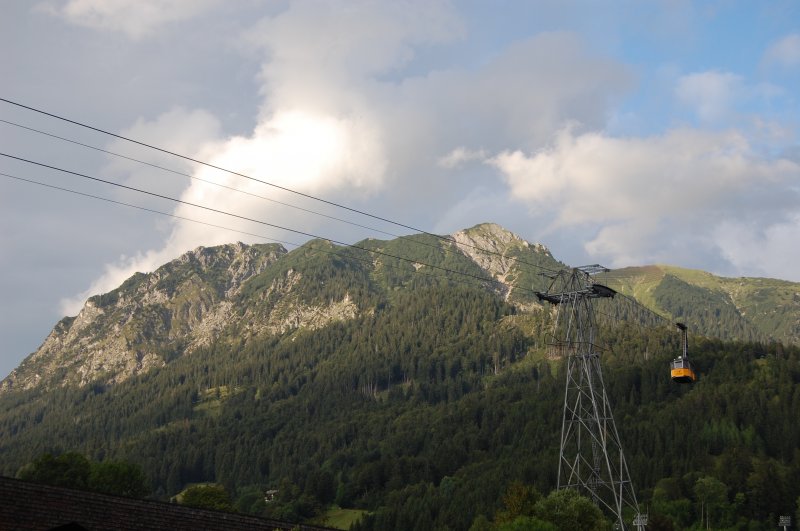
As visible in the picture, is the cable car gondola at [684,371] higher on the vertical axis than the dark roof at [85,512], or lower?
higher

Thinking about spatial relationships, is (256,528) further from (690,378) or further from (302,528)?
(690,378)

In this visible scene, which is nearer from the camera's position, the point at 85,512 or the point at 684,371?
the point at 85,512

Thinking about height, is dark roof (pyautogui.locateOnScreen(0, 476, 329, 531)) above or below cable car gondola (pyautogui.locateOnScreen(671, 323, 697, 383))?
below

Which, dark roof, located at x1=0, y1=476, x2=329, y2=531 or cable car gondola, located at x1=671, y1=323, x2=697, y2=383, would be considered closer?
dark roof, located at x1=0, y1=476, x2=329, y2=531

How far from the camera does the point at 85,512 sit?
127 ft

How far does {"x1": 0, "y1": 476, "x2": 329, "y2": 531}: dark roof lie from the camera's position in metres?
36.8

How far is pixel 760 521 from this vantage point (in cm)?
19788

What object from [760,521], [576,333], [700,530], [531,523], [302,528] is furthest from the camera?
[760,521]

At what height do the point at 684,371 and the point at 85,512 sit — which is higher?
the point at 684,371

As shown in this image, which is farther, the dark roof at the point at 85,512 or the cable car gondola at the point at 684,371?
the cable car gondola at the point at 684,371

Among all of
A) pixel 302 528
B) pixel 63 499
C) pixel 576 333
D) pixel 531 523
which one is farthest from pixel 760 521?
pixel 63 499

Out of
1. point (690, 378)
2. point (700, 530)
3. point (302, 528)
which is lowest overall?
point (700, 530)

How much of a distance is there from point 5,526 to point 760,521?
195m

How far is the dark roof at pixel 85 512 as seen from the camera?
36812 millimetres
